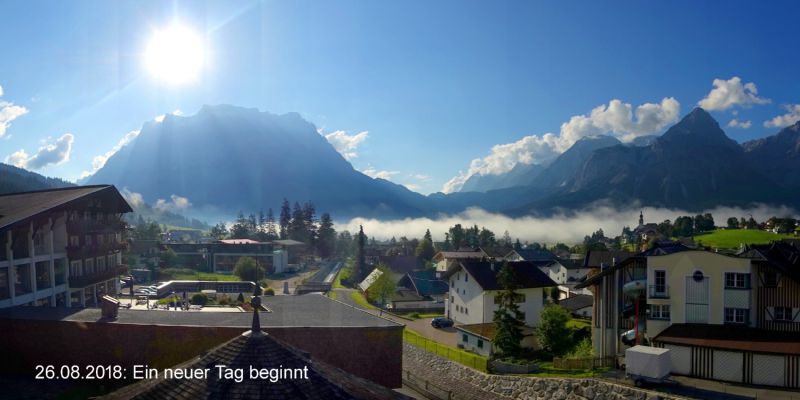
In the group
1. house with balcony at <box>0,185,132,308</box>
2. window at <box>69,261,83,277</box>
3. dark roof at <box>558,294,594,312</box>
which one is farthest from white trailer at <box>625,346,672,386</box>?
window at <box>69,261,83,277</box>

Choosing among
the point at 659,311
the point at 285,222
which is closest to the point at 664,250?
the point at 659,311

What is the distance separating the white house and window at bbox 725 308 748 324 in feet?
52.8

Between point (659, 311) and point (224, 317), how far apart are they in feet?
65.4

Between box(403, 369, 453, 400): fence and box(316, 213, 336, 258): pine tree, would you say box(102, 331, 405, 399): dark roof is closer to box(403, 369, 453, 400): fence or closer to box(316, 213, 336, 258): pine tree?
box(403, 369, 453, 400): fence

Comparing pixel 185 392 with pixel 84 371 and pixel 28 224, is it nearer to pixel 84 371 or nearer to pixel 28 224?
pixel 84 371

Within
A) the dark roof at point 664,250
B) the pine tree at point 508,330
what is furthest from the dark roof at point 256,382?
the pine tree at point 508,330

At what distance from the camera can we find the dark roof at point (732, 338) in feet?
57.1

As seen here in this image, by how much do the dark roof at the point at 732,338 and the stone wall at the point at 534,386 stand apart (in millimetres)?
3755

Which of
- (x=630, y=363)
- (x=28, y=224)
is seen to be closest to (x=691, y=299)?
(x=630, y=363)

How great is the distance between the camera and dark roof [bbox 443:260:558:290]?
37.1m

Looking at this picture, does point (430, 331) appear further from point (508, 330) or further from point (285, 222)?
point (285, 222)

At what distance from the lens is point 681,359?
19.0m

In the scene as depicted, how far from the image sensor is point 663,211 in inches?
7756

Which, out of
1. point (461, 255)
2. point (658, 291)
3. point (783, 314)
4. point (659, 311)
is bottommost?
point (461, 255)
